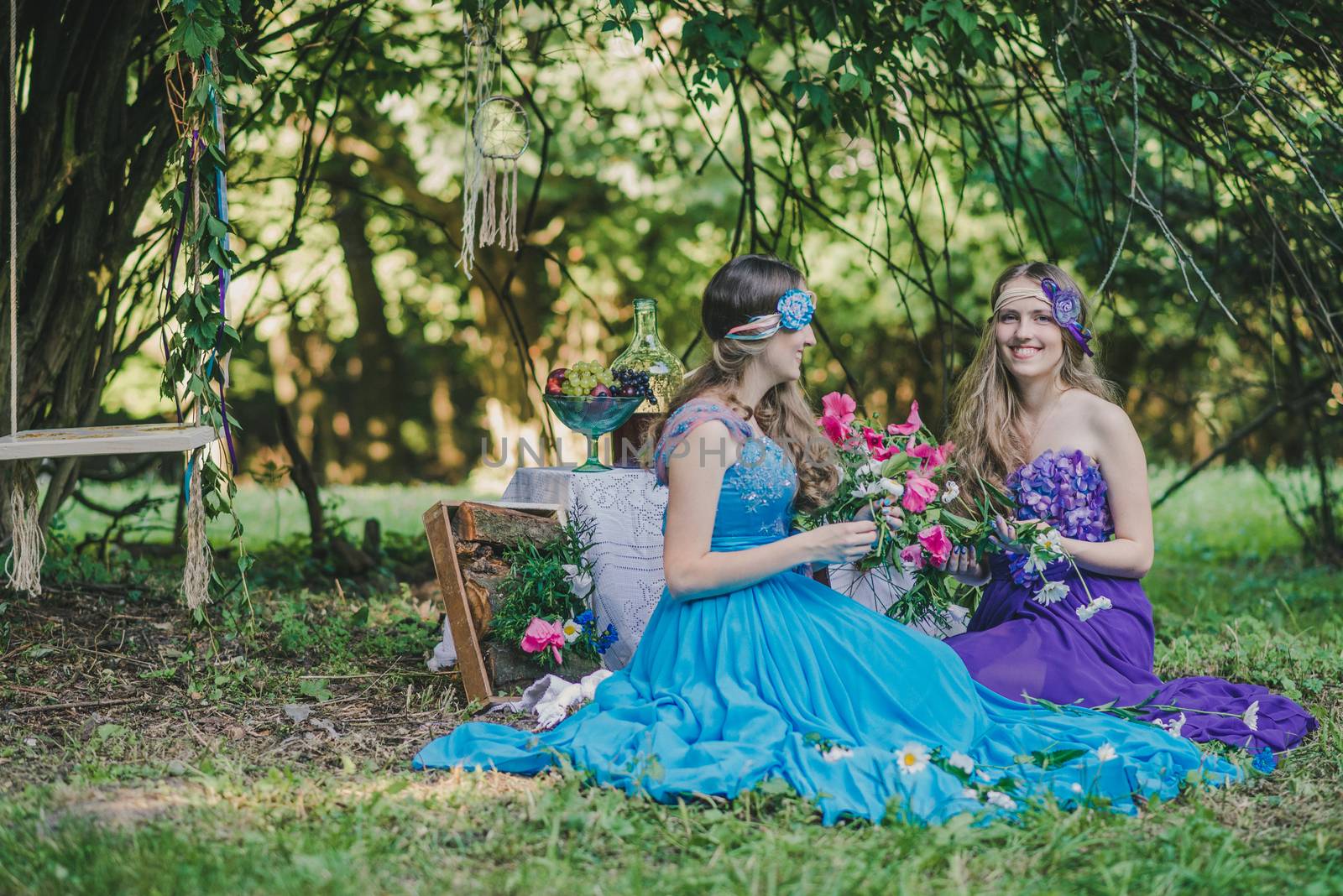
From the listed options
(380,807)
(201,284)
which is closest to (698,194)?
(201,284)

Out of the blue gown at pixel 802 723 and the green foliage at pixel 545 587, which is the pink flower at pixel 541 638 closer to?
the green foliage at pixel 545 587

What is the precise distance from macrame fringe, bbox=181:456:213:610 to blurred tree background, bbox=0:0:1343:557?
862 millimetres

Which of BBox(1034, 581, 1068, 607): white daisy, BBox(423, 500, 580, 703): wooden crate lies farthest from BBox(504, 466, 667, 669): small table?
BBox(1034, 581, 1068, 607): white daisy

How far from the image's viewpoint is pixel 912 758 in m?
2.66

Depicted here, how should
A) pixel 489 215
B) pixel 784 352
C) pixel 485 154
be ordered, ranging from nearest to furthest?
pixel 784 352 < pixel 489 215 < pixel 485 154

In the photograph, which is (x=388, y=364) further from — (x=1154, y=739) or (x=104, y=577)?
(x=1154, y=739)

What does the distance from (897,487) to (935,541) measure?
20 centimetres

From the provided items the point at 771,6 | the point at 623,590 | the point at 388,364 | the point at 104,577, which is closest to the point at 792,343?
the point at 623,590

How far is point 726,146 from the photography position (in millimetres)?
10078

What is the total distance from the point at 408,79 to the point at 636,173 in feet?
13.5

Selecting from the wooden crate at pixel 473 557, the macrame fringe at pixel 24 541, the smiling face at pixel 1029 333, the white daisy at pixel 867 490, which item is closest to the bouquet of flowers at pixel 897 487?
the white daisy at pixel 867 490

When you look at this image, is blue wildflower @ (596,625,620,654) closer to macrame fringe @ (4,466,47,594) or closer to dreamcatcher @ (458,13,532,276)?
dreamcatcher @ (458,13,532,276)

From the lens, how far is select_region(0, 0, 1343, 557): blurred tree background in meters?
4.21

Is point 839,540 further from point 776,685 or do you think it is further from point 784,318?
point 784,318
